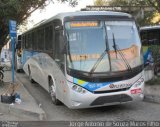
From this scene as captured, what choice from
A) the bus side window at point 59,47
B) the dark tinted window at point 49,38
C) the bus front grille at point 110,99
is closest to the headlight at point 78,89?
the bus front grille at point 110,99

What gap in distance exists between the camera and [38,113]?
29.7 ft

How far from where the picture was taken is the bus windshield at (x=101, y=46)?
29.8 feet

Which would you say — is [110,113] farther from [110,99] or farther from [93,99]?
[93,99]

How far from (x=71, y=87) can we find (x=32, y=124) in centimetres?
135

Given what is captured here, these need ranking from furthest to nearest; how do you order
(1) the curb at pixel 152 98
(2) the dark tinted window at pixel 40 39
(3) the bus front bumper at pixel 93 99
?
(2) the dark tinted window at pixel 40 39, (1) the curb at pixel 152 98, (3) the bus front bumper at pixel 93 99

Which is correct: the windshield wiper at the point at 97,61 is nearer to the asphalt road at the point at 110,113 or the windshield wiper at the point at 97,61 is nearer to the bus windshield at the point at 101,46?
the bus windshield at the point at 101,46

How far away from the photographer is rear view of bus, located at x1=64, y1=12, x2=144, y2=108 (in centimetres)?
895

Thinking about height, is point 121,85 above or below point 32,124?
above

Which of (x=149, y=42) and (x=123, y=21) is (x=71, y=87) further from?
(x=149, y=42)

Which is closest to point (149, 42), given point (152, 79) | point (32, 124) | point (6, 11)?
point (152, 79)

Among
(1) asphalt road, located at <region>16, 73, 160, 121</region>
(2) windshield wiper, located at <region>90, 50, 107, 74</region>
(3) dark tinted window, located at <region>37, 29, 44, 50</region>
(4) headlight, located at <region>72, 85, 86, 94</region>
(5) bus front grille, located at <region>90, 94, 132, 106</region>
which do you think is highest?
(3) dark tinted window, located at <region>37, 29, 44, 50</region>

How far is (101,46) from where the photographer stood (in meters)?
9.27

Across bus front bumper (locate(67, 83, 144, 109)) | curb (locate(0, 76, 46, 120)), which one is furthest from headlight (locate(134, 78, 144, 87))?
curb (locate(0, 76, 46, 120))

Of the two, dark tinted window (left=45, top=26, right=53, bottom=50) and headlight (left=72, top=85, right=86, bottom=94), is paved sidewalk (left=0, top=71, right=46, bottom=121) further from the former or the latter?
dark tinted window (left=45, top=26, right=53, bottom=50)
